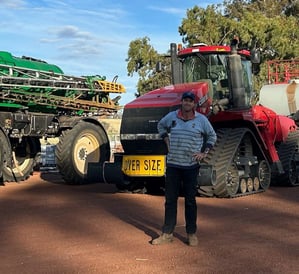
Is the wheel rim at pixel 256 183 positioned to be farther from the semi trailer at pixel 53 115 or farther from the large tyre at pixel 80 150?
the semi trailer at pixel 53 115

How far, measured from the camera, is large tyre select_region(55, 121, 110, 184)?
13219mm

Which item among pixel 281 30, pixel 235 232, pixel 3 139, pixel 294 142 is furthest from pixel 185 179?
pixel 281 30

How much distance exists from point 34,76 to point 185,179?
7.62 meters

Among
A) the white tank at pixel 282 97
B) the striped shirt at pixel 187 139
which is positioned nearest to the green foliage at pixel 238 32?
the white tank at pixel 282 97

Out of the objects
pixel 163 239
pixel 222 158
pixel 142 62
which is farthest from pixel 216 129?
pixel 142 62

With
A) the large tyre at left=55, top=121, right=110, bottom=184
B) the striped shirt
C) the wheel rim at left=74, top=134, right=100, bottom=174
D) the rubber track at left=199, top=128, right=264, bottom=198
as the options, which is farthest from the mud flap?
the striped shirt

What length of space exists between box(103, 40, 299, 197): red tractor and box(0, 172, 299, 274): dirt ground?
1.57 feet

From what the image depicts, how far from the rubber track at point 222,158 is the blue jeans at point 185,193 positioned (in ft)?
12.4

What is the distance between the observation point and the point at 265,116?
1386cm

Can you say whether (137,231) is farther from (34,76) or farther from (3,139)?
(34,76)

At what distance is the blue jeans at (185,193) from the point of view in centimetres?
703

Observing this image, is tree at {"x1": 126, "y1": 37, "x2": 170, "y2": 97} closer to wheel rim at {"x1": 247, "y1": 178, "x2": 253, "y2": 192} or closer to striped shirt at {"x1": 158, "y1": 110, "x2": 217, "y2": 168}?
wheel rim at {"x1": 247, "y1": 178, "x2": 253, "y2": 192}

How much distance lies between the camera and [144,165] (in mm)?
10922

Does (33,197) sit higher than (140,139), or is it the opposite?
(140,139)
